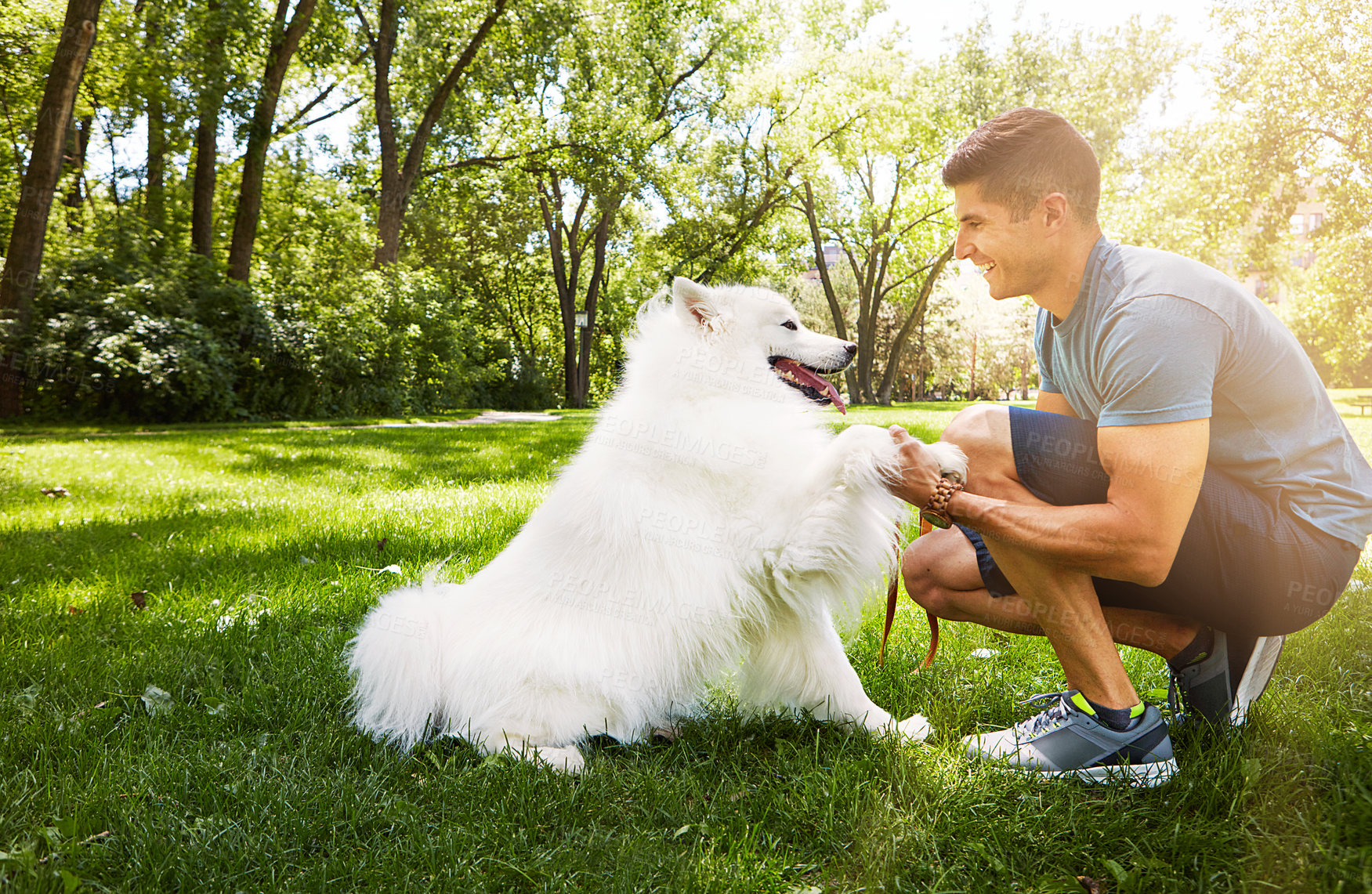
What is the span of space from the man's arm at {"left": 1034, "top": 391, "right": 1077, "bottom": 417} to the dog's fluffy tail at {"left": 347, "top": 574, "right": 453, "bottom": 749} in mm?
2355

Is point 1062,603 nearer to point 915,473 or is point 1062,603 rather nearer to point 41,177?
point 915,473

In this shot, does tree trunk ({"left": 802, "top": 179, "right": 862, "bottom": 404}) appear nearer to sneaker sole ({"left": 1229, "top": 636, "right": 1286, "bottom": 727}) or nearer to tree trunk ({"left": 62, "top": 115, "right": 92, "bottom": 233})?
tree trunk ({"left": 62, "top": 115, "right": 92, "bottom": 233})

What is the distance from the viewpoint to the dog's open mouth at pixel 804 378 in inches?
113

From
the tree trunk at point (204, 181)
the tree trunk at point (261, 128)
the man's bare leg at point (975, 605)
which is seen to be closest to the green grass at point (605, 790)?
the man's bare leg at point (975, 605)

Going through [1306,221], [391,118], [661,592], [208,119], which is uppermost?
[391,118]

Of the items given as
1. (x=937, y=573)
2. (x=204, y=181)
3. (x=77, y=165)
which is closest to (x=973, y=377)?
(x=204, y=181)

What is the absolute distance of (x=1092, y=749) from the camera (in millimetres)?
2104

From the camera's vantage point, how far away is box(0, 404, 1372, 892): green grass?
176cm

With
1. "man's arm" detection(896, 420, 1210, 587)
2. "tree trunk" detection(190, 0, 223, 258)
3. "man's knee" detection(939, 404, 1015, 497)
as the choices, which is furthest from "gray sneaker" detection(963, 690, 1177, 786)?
"tree trunk" detection(190, 0, 223, 258)

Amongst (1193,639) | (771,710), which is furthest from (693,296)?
(1193,639)

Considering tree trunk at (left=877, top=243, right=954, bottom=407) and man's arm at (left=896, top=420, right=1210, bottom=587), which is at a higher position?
tree trunk at (left=877, top=243, right=954, bottom=407)

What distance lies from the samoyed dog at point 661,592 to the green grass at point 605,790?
0.46ft

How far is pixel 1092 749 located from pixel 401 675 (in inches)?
85.2

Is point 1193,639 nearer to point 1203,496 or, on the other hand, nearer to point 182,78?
point 1203,496
